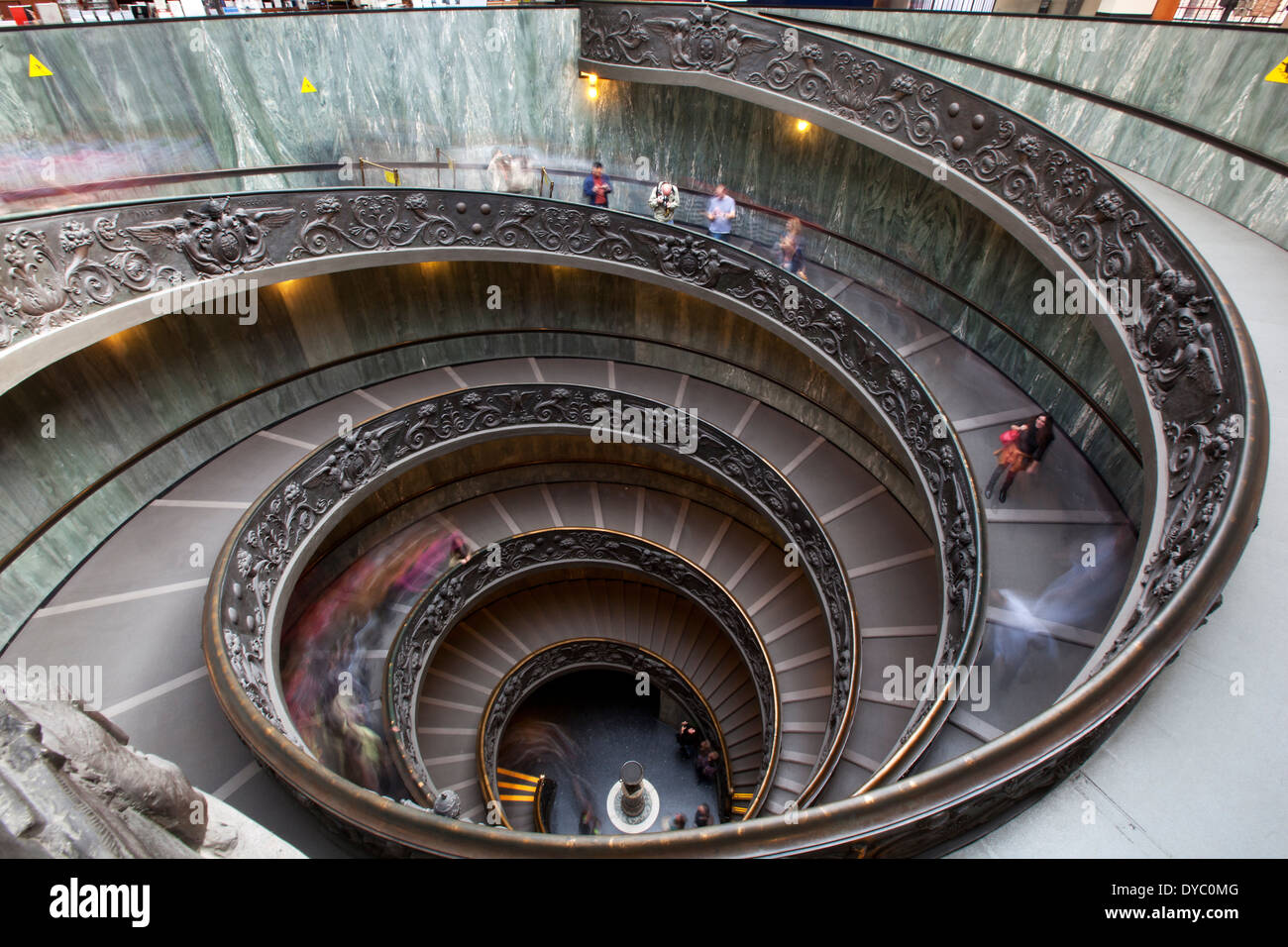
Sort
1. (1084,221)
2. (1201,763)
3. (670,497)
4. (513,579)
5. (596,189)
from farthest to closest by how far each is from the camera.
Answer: (670,497) < (513,579) < (596,189) < (1084,221) < (1201,763)

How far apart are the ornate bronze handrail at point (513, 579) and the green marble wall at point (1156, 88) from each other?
9248 mm

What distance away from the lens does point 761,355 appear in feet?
42.9

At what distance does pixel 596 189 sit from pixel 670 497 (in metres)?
6.78

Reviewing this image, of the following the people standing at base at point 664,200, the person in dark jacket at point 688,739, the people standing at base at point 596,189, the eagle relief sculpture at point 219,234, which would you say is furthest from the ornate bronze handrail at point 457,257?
the person in dark jacket at point 688,739

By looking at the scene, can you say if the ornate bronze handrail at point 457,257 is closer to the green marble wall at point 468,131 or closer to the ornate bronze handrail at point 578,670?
the green marble wall at point 468,131

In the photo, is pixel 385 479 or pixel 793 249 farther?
pixel 793 249

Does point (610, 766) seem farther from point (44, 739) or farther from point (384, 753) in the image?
point (44, 739)

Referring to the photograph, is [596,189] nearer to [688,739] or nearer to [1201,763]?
[1201,763]

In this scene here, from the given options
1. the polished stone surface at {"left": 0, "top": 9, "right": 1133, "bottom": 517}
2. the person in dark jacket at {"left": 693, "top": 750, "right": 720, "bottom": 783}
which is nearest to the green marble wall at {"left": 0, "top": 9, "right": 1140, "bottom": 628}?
the polished stone surface at {"left": 0, "top": 9, "right": 1133, "bottom": 517}

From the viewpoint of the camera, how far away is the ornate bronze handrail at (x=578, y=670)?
13.6 metres

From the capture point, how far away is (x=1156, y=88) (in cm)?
871

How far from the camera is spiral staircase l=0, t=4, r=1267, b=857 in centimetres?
503

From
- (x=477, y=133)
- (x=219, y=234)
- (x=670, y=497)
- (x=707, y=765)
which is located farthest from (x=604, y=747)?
(x=477, y=133)

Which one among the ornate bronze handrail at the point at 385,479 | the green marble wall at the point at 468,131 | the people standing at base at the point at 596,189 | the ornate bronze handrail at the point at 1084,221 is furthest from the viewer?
the people standing at base at the point at 596,189
